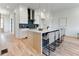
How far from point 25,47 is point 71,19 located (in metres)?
1.59

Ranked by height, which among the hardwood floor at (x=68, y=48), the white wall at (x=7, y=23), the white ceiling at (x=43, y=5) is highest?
the white ceiling at (x=43, y=5)

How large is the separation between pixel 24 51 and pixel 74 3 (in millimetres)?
1954

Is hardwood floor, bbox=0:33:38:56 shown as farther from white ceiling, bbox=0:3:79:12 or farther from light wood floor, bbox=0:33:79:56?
white ceiling, bbox=0:3:79:12

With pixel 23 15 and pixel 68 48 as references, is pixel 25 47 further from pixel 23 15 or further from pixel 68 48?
pixel 68 48

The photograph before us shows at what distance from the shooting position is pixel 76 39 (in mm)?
2785

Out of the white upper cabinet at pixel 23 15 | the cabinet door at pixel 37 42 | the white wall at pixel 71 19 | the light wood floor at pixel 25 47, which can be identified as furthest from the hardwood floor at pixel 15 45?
the white wall at pixel 71 19

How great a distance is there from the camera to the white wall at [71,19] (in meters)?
2.72

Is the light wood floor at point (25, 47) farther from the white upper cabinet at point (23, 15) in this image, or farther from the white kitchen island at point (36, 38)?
the white upper cabinet at point (23, 15)

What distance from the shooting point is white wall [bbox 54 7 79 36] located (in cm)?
272

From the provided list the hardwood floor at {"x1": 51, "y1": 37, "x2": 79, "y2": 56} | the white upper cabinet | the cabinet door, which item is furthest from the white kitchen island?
the hardwood floor at {"x1": 51, "y1": 37, "x2": 79, "y2": 56}

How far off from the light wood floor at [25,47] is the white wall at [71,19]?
0.76 feet

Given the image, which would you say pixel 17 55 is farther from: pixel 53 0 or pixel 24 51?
pixel 53 0

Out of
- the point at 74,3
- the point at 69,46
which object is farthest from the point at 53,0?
the point at 69,46

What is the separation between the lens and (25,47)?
2910mm
